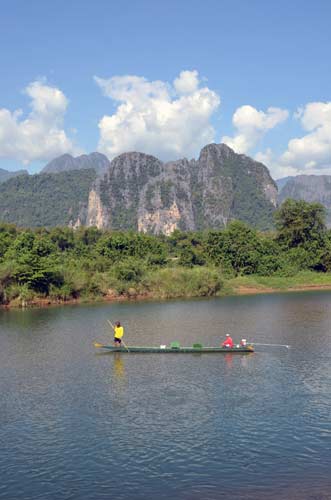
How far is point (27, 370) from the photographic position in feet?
77.6

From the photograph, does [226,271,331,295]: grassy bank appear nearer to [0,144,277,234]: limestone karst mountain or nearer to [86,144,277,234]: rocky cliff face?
[86,144,277,234]: rocky cliff face

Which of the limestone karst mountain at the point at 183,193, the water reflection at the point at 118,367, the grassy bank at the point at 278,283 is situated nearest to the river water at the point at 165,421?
the water reflection at the point at 118,367

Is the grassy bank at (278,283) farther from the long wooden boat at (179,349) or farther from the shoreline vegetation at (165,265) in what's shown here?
the long wooden boat at (179,349)

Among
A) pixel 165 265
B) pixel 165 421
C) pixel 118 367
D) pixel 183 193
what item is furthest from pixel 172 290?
pixel 183 193

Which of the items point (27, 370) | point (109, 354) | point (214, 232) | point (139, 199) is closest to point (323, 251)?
point (214, 232)

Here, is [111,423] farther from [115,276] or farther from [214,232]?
[214,232]

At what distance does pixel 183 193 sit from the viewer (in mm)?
181375

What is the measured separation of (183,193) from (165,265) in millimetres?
115846

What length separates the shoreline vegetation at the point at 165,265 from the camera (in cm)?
5300

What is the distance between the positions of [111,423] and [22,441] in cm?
278

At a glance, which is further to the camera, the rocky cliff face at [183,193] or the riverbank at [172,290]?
the rocky cliff face at [183,193]

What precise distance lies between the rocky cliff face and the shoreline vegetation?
8791 centimetres

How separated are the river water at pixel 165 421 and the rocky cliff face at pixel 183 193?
482 ft

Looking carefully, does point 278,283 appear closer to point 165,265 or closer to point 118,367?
point 165,265
